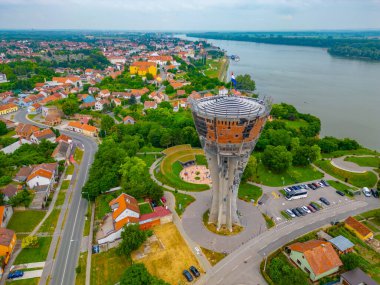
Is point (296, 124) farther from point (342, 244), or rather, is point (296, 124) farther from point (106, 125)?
point (106, 125)

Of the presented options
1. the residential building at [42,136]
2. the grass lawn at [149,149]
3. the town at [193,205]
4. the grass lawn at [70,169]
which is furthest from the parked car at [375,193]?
the residential building at [42,136]

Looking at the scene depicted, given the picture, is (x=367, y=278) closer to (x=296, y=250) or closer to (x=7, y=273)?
(x=296, y=250)

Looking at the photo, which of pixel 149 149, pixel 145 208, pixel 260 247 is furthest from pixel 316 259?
pixel 149 149

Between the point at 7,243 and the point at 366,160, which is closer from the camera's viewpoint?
the point at 7,243

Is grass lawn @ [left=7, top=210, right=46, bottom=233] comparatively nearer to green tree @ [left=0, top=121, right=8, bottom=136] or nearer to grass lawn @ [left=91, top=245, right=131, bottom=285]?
grass lawn @ [left=91, top=245, right=131, bottom=285]

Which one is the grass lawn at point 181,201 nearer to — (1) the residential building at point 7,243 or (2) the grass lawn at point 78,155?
(1) the residential building at point 7,243
